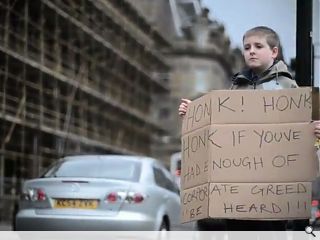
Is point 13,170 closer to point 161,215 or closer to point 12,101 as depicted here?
point 12,101

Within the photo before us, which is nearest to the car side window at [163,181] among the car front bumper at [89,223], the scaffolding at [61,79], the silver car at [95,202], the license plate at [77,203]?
the silver car at [95,202]

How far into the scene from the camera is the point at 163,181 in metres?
8.10

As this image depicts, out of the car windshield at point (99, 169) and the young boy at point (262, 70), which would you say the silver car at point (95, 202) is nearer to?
the car windshield at point (99, 169)

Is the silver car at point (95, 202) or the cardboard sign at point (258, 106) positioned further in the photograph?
the silver car at point (95, 202)

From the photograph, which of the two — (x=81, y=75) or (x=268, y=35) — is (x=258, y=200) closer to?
(x=268, y=35)

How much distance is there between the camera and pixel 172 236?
761 centimetres

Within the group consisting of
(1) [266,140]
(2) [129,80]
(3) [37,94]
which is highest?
(2) [129,80]

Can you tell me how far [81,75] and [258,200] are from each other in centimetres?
1879

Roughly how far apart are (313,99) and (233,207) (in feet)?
2.41

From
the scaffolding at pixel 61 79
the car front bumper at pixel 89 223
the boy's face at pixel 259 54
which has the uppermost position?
the scaffolding at pixel 61 79

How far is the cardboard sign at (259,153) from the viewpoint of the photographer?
3.63m

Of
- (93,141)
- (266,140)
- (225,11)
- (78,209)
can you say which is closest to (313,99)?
(266,140)

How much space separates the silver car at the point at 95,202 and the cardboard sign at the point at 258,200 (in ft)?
11.7

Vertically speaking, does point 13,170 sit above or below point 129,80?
below
